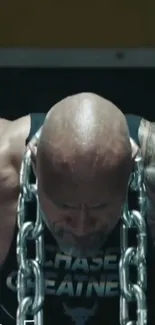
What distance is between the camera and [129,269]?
2.32 m

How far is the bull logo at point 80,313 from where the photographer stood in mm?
2545

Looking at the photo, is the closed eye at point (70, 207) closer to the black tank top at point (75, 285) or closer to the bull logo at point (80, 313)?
the black tank top at point (75, 285)

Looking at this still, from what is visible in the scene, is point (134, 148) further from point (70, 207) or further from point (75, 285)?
point (75, 285)

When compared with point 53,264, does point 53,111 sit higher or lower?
higher

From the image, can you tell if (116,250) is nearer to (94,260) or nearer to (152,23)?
(94,260)

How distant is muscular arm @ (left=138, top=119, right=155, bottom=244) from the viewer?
7.95 feet

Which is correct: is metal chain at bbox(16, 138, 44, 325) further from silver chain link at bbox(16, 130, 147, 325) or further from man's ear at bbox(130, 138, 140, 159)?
man's ear at bbox(130, 138, 140, 159)

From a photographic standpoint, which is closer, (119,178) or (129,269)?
(119,178)

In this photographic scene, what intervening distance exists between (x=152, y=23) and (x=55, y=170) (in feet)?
2.40

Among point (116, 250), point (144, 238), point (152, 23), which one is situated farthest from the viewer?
point (152, 23)

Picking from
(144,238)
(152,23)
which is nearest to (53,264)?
(144,238)

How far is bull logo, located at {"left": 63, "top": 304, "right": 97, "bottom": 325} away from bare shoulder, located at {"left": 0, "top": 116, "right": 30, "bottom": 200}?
236mm

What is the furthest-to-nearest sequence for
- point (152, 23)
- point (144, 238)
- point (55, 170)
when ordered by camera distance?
point (152, 23) < point (144, 238) < point (55, 170)

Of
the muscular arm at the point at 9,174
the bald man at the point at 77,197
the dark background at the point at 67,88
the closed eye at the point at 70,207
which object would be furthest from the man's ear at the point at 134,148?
the dark background at the point at 67,88
